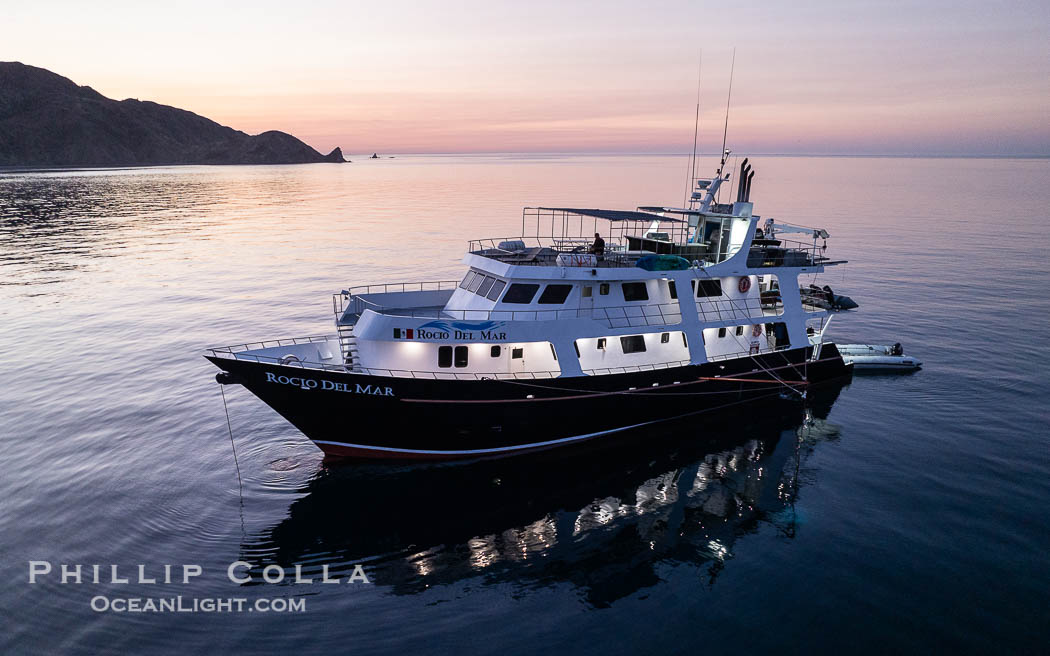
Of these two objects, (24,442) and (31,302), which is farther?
(31,302)

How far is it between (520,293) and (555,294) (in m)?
1.29

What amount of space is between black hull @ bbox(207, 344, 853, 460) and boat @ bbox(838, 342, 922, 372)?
10998 millimetres

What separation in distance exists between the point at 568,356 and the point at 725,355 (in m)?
7.34

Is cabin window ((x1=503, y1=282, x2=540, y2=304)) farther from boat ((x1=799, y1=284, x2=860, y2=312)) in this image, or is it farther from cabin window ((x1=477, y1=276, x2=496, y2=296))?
boat ((x1=799, y1=284, x2=860, y2=312))

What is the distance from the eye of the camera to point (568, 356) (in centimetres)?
1967

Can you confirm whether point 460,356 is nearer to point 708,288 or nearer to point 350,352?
point 350,352

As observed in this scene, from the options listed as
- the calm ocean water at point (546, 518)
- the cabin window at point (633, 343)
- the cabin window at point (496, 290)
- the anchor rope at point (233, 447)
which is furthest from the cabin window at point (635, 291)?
the anchor rope at point (233, 447)

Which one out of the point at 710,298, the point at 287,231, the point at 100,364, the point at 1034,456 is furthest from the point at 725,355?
the point at 287,231

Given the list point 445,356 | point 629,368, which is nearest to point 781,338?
point 629,368

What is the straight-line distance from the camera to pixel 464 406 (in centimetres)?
1845

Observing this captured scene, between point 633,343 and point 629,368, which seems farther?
point 633,343

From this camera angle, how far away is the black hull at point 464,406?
1756 cm

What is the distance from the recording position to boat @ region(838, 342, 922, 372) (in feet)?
93.9

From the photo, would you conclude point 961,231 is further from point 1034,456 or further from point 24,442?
point 24,442
